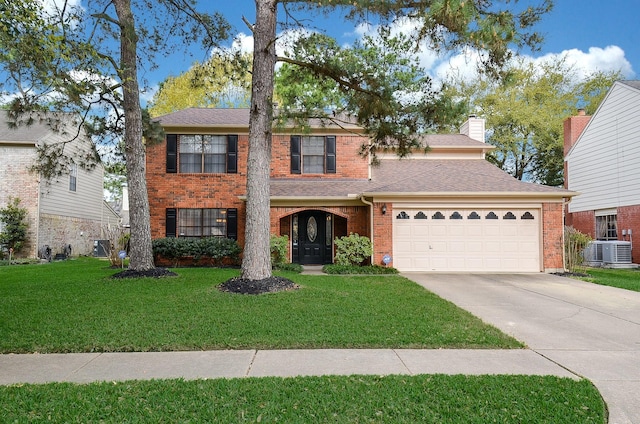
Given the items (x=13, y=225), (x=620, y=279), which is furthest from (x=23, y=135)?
(x=620, y=279)

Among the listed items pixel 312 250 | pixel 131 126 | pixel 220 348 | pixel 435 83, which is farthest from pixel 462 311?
pixel 131 126

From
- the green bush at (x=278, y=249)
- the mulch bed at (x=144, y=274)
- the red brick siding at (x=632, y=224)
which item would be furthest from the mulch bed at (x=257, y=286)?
the red brick siding at (x=632, y=224)

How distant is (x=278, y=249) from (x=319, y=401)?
33.6 feet

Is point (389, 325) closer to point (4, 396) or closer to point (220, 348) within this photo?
point (220, 348)

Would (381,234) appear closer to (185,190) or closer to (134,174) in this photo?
(185,190)

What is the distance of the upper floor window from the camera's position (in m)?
15.0

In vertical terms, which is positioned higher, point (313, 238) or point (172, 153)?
point (172, 153)

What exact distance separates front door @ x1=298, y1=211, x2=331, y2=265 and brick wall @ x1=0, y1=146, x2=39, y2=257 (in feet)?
37.5

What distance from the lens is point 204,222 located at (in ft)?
49.0

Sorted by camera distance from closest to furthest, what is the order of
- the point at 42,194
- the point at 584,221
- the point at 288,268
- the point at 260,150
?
the point at 260,150 < the point at 288,268 < the point at 42,194 < the point at 584,221

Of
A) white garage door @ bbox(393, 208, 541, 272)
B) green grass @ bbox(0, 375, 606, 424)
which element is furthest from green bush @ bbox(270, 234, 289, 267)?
green grass @ bbox(0, 375, 606, 424)

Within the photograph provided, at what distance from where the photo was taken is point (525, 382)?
3844 mm

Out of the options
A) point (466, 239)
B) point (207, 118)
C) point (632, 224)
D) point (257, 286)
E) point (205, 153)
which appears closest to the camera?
point (257, 286)

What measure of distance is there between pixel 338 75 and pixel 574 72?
25.8 meters
